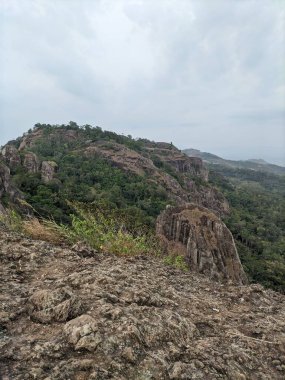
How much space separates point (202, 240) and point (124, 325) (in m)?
20.0

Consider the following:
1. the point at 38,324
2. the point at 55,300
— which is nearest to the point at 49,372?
the point at 38,324

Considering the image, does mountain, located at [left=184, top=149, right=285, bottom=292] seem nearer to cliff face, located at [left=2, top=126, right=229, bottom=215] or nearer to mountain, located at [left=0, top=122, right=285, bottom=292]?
mountain, located at [left=0, top=122, right=285, bottom=292]

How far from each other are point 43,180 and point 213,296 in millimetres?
47718

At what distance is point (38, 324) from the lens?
2887 millimetres

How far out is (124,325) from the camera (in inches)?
111

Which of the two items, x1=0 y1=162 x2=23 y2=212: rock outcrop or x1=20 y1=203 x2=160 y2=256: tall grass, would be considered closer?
x1=20 y1=203 x2=160 y2=256: tall grass

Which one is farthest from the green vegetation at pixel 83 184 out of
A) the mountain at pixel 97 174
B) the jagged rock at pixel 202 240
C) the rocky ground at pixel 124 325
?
the rocky ground at pixel 124 325

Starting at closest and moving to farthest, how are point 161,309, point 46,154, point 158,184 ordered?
point 161,309 → point 158,184 → point 46,154

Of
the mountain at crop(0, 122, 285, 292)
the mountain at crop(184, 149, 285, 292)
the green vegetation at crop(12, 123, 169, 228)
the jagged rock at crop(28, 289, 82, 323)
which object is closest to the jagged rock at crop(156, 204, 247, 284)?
the mountain at crop(0, 122, 285, 292)

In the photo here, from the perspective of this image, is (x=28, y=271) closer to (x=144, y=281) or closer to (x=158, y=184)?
(x=144, y=281)

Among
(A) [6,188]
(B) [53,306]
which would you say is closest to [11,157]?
(A) [6,188]

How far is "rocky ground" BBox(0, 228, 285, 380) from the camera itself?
2439 millimetres

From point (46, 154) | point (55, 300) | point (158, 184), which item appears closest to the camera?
point (55, 300)

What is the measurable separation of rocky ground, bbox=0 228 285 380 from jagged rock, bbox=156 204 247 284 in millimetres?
15419
